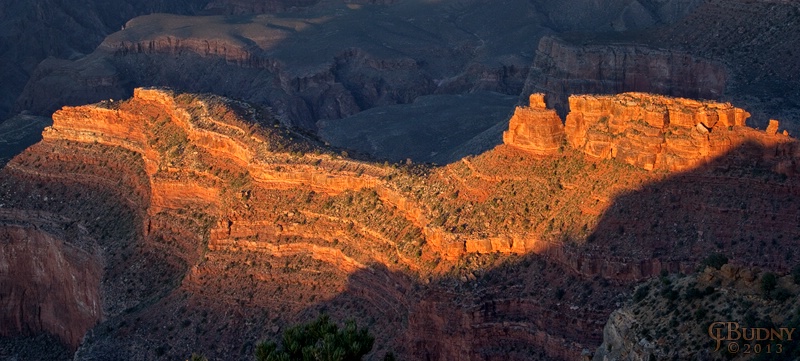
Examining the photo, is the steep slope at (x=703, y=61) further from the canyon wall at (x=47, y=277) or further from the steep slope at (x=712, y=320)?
the steep slope at (x=712, y=320)

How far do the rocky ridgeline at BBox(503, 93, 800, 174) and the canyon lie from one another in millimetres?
66

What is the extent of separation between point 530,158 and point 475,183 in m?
2.00

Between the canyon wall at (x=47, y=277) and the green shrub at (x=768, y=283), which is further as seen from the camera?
the canyon wall at (x=47, y=277)

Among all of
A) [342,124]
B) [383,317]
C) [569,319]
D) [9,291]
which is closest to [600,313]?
[569,319]

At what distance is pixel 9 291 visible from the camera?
6494cm

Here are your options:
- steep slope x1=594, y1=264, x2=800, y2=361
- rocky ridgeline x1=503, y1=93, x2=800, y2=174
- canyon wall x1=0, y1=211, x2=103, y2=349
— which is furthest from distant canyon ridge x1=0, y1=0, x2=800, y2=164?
steep slope x1=594, y1=264, x2=800, y2=361

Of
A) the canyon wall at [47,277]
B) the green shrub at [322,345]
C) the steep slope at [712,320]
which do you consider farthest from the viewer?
the canyon wall at [47,277]

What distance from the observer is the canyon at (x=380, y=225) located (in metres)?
42.7

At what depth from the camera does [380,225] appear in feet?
164

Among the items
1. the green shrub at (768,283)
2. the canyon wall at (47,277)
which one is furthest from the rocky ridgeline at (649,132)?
the canyon wall at (47,277)

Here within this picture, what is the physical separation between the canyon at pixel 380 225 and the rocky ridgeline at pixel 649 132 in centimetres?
7

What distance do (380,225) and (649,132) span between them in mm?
10309

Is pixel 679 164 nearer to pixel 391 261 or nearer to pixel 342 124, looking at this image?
pixel 391 261

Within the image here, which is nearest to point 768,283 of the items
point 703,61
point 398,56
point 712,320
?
point 712,320
